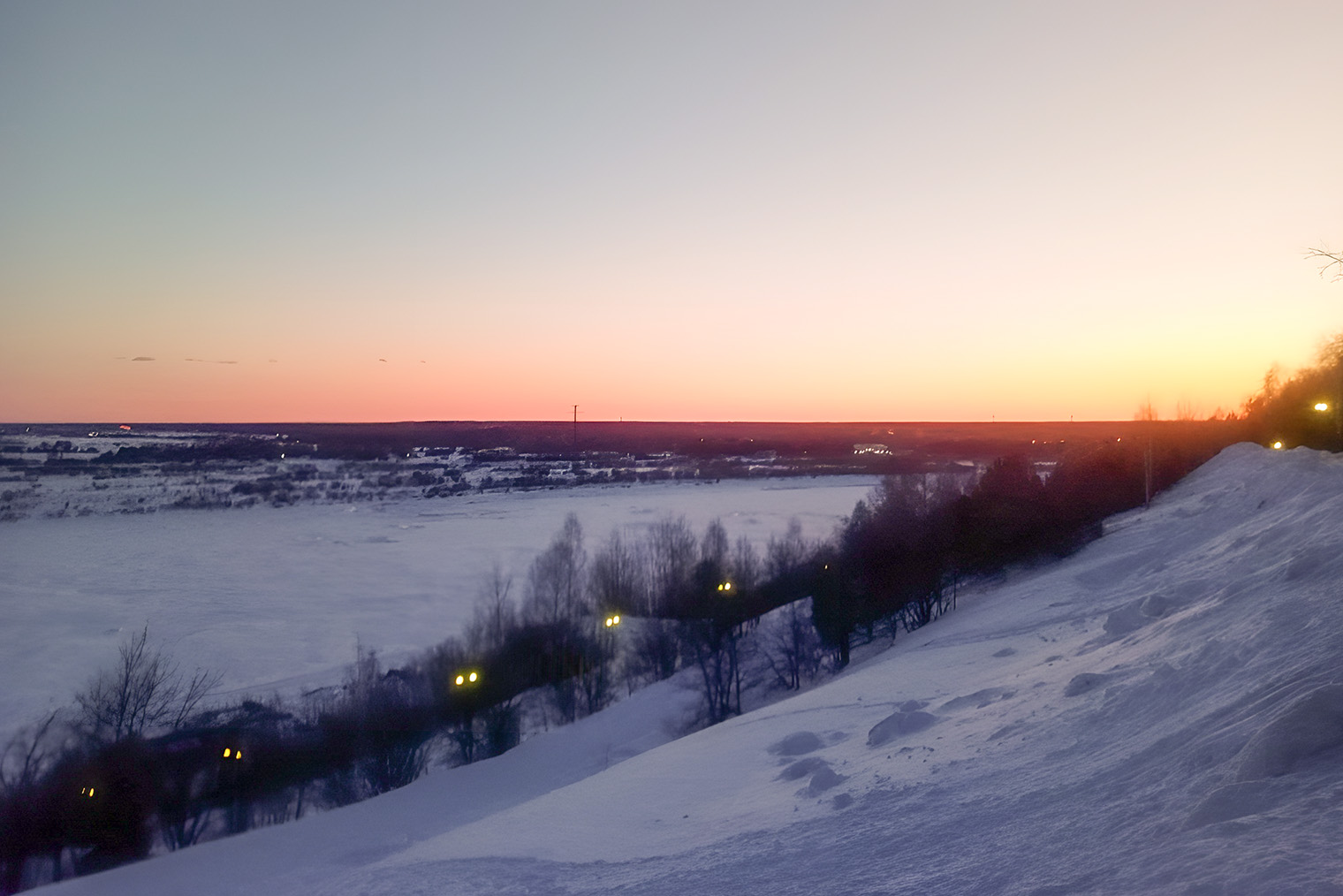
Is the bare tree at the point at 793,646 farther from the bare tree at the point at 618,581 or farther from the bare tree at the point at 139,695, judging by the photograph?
the bare tree at the point at 139,695

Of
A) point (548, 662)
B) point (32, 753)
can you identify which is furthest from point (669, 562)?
point (32, 753)

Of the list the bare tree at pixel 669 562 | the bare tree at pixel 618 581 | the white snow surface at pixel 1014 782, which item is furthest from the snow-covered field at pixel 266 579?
the white snow surface at pixel 1014 782

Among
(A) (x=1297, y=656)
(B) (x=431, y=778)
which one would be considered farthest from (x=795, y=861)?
(B) (x=431, y=778)

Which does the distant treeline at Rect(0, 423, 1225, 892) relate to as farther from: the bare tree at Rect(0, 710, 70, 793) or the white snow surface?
the white snow surface

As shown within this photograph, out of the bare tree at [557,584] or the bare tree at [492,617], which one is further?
the bare tree at [557,584]

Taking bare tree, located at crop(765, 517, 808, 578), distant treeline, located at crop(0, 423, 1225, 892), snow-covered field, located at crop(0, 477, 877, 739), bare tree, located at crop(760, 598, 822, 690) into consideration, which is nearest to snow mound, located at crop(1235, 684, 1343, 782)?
distant treeline, located at crop(0, 423, 1225, 892)
